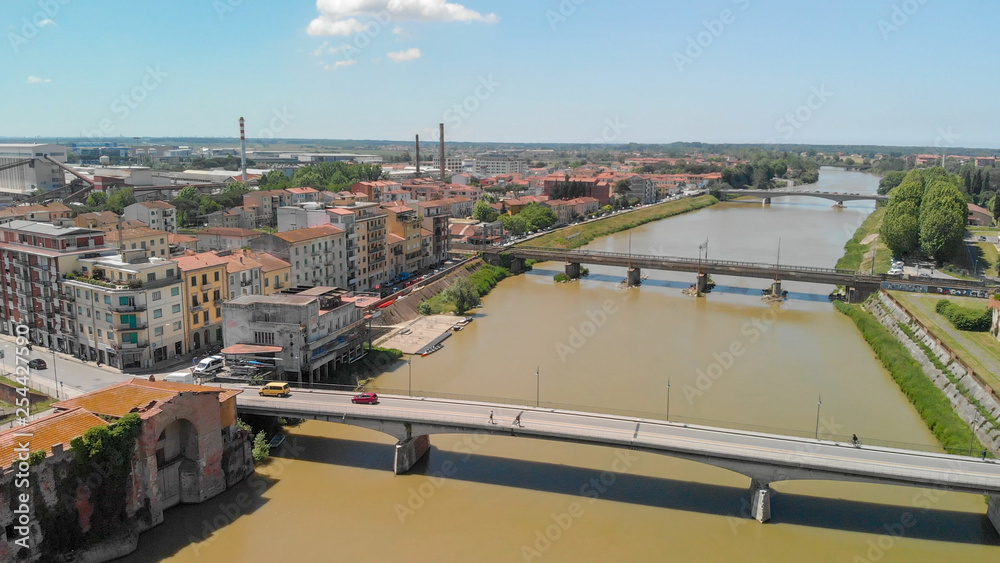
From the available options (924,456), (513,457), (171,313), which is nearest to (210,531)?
(513,457)

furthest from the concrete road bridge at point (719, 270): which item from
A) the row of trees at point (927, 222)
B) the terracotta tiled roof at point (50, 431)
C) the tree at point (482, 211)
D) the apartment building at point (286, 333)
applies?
the terracotta tiled roof at point (50, 431)

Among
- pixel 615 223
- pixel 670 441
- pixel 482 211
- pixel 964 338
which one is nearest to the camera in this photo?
pixel 670 441

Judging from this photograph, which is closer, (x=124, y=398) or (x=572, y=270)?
(x=124, y=398)

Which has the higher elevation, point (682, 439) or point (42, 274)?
point (42, 274)
